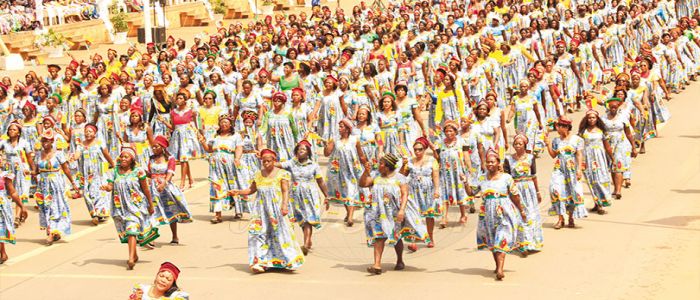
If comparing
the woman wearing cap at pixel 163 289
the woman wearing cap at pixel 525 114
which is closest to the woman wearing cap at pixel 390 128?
the woman wearing cap at pixel 525 114

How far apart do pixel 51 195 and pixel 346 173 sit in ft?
12.9

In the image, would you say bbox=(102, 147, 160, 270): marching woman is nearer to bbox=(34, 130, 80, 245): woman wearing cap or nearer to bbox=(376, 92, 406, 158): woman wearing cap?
bbox=(34, 130, 80, 245): woman wearing cap

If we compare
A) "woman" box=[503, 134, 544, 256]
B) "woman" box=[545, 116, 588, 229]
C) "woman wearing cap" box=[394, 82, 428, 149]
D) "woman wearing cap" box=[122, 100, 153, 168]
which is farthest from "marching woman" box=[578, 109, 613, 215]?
"woman wearing cap" box=[122, 100, 153, 168]

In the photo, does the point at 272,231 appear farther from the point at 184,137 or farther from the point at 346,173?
the point at 184,137

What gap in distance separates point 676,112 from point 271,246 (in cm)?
1480

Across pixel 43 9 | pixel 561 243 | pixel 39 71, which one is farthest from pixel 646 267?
pixel 43 9

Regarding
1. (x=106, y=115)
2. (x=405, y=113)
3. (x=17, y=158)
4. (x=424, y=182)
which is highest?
(x=405, y=113)

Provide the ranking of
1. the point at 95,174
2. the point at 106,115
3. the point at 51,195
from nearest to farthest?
the point at 51,195 → the point at 95,174 → the point at 106,115

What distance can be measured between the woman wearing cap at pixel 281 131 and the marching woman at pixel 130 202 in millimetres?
4072

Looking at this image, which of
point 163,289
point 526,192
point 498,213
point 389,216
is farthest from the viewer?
point 526,192

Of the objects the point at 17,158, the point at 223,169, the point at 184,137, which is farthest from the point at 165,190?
the point at 184,137

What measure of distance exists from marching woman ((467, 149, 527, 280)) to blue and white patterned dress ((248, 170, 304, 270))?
2167mm

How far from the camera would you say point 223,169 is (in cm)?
1920

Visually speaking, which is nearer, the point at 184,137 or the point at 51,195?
the point at 51,195
